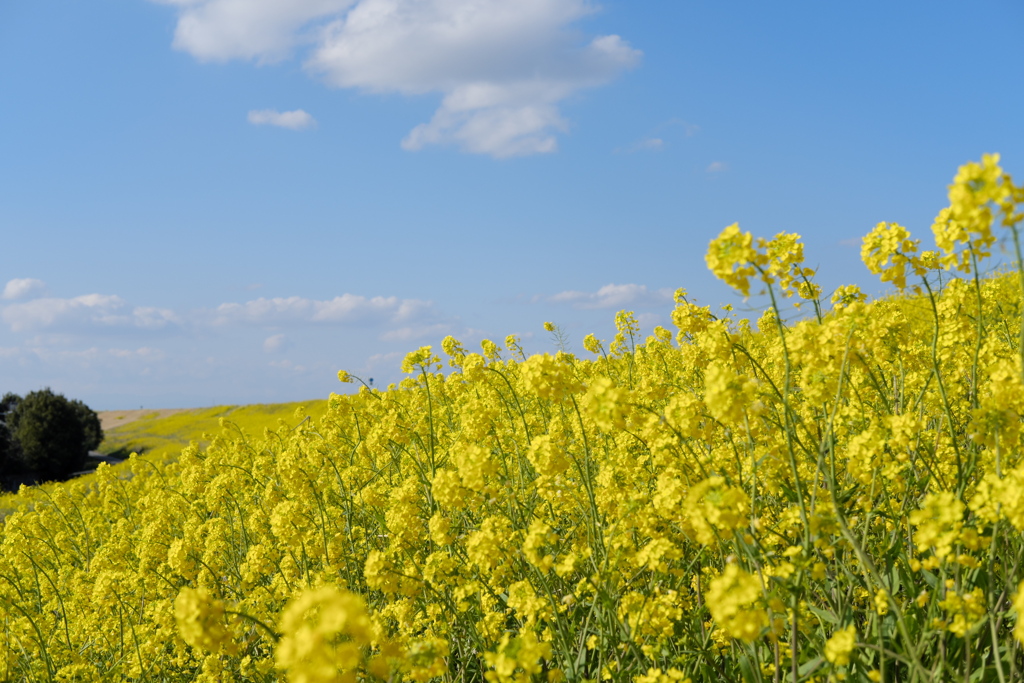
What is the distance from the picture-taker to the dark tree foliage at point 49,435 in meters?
34.9

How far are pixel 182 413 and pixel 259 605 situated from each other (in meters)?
57.2

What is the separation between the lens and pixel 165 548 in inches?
254

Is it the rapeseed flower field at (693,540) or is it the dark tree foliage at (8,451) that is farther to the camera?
the dark tree foliage at (8,451)

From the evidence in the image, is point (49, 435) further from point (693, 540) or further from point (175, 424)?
point (693, 540)

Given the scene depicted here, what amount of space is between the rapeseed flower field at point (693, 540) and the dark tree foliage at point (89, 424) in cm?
3512

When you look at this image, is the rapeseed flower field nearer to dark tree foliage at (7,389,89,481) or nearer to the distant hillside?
the distant hillside

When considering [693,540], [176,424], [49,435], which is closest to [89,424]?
[49,435]

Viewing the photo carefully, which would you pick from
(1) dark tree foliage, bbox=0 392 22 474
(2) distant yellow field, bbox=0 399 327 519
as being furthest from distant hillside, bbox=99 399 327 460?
(1) dark tree foliage, bbox=0 392 22 474

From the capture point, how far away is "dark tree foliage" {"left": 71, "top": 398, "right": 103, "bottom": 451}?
1468 inches

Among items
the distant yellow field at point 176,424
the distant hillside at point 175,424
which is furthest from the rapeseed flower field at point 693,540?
the distant hillside at point 175,424

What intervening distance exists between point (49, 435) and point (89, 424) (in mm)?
3378

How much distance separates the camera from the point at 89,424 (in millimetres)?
38625

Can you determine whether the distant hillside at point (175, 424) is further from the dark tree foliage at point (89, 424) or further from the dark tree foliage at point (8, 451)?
the dark tree foliage at point (8, 451)

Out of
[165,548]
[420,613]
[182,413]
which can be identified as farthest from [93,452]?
[420,613]
